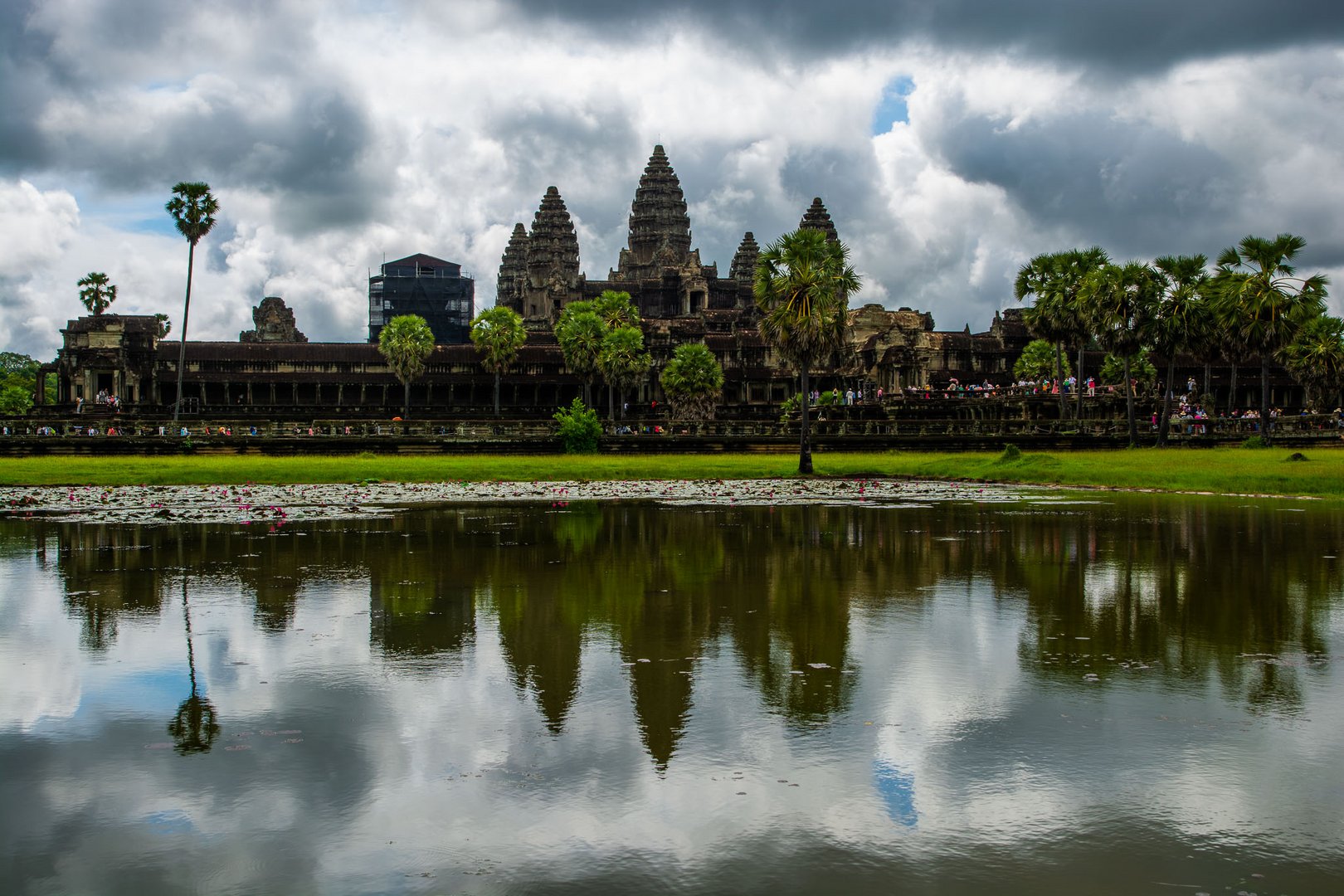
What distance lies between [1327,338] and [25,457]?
6746 cm

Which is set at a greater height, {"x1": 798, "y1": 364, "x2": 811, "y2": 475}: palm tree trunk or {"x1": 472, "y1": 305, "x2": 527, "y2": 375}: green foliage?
{"x1": 472, "y1": 305, "x2": 527, "y2": 375}: green foliage

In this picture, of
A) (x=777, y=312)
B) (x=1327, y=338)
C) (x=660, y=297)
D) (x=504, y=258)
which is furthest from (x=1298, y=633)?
(x=504, y=258)

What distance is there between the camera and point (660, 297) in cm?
→ 12950

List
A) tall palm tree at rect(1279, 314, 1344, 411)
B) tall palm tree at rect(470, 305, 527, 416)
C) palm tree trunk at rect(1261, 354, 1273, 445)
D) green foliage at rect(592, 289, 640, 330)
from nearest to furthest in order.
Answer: palm tree trunk at rect(1261, 354, 1273, 445) < tall palm tree at rect(1279, 314, 1344, 411) < tall palm tree at rect(470, 305, 527, 416) < green foliage at rect(592, 289, 640, 330)

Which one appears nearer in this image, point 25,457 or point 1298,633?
point 1298,633

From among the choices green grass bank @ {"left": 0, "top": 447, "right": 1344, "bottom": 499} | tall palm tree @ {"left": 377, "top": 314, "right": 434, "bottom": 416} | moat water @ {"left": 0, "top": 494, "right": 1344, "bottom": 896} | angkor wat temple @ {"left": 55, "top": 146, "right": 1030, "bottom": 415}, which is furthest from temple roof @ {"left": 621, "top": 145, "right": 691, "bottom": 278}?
moat water @ {"left": 0, "top": 494, "right": 1344, "bottom": 896}

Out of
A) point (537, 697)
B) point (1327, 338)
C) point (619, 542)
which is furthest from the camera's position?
point (1327, 338)

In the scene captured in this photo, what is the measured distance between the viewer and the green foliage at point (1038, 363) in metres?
91.9

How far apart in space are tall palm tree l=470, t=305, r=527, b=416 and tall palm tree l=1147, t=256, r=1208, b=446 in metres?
47.7

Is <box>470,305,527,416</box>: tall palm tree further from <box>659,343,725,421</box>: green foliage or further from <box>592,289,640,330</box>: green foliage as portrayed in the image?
<box>659,343,725,421</box>: green foliage

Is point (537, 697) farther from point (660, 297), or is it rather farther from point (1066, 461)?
point (660, 297)

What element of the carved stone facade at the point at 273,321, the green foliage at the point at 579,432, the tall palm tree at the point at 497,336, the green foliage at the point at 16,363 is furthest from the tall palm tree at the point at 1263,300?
the green foliage at the point at 16,363

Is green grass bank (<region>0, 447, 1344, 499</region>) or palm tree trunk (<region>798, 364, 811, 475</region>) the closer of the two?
green grass bank (<region>0, 447, 1344, 499</region>)

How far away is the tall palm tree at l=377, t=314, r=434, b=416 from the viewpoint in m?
85.6
